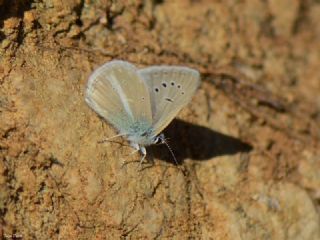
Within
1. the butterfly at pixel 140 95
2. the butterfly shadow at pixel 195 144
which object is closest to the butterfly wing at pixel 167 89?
the butterfly at pixel 140 95

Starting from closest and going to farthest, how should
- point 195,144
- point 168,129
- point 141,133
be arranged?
point 141,133, point 168,129, point 195,144

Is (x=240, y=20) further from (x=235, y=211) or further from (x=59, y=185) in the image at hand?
(x=59, y=185)

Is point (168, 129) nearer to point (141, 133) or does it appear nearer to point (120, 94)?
point (141, 133)

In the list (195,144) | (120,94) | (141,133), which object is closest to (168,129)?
(195,144)

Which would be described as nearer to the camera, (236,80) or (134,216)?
(134,216)

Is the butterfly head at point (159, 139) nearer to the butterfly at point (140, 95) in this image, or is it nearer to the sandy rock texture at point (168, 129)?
the butterfly at point (140, 95)

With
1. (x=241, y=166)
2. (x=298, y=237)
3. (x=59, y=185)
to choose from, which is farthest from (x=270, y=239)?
(x=59, y=185)
